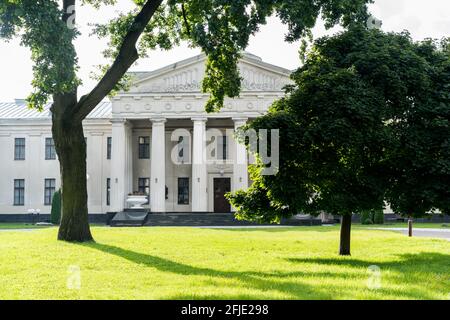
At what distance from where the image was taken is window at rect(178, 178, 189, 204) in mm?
53062

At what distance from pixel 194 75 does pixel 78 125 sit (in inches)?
1114

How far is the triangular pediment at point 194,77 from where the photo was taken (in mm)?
47688

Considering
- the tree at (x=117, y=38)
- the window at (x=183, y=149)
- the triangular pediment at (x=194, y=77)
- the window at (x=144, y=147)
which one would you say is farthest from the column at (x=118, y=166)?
the tree at (x=117, y=38)

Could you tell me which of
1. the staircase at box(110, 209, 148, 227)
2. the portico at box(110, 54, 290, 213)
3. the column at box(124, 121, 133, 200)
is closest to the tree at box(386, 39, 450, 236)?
the staircase at box(110, 209, 148, 227)

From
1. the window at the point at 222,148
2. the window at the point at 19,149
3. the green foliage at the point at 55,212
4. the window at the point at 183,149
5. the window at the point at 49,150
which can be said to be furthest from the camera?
the window at the point at 19,149

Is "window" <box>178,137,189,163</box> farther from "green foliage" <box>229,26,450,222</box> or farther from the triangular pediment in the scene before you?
"green foliage" <box>229,26,450,222</box>

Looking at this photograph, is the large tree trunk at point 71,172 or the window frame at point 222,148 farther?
the window frame at point 222,148

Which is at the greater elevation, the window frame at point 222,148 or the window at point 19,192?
the window frame at point 222,148

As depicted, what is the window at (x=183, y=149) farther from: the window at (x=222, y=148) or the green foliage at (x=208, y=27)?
the green foliage at (x=208, y=27)

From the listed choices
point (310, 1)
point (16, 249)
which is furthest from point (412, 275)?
point (16, 249)

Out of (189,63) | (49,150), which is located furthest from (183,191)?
(49,150)

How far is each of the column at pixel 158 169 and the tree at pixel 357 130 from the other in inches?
1262

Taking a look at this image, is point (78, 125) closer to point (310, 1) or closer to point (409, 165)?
point (310, 1)

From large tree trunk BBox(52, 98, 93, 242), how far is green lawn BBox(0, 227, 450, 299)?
92 centimetres
